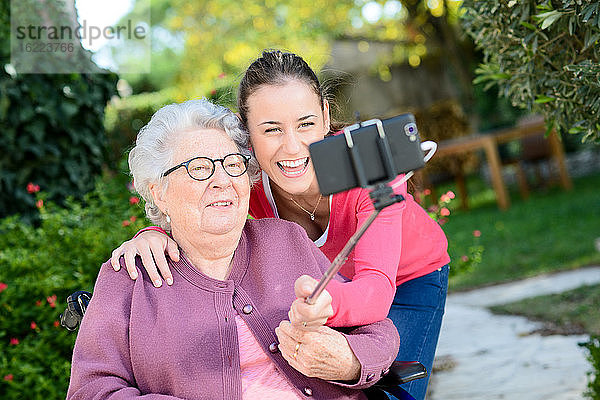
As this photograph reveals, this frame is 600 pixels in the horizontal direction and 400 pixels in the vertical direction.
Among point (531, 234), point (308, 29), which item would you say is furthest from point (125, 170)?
point (308, 29)

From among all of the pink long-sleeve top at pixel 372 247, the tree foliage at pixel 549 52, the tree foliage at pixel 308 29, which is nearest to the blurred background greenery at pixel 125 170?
the tree foliage at pixel 549 52

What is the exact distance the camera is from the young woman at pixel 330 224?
6.49 feet

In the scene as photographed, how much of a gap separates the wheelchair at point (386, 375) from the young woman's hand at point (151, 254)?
0.16m

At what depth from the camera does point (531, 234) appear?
7930 mm

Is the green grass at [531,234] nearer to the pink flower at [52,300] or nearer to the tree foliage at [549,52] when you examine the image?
the tree foliage at [549,52]

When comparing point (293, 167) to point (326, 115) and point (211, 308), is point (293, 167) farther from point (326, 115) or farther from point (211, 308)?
point (211, 308)

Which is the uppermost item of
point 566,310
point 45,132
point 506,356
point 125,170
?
point 45,132

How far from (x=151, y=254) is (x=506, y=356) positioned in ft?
10.3

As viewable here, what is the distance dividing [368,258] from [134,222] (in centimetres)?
178

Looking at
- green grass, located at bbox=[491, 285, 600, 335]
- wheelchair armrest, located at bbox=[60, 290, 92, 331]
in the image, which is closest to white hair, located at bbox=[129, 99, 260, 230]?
wheelchair armrest, located at bbox=[60, 290, 92, 331]

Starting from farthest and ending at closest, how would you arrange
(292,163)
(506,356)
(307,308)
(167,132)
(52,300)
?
(506,356)
(52,300)
(292,163)
(167,132)
(307,308)

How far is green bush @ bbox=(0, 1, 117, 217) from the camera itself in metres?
4.84

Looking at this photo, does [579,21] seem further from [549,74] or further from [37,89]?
[37,89]

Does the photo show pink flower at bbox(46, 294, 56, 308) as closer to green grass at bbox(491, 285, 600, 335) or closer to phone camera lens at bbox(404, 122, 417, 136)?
phone camera lens at bbox(404, 122, 417, 136)
